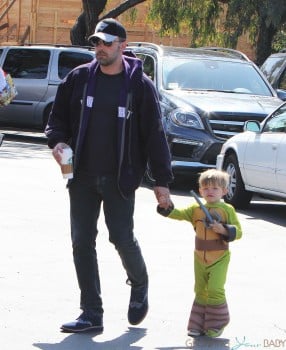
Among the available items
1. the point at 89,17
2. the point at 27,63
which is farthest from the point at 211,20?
the point at 27,63

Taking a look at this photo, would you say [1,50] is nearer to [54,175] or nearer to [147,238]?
[54,175]

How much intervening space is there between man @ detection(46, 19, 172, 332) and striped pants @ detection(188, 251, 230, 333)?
1.27ft

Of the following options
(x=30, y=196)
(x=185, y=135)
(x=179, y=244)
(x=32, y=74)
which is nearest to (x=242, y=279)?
(x=179, y=244)

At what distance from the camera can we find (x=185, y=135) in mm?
13195

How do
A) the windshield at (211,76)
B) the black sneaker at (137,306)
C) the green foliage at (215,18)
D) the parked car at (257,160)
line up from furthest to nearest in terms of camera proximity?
the green foliage at (215,18) → the windshield at (211,76) → the parked car at (257,160) → the black sneaker at (137,306)

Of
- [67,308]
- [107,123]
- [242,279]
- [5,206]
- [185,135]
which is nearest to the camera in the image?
[107,123]

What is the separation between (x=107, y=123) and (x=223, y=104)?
27.4 ft

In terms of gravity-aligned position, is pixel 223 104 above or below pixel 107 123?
below

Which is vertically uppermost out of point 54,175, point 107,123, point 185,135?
point 107,123

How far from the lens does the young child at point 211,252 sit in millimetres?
5488

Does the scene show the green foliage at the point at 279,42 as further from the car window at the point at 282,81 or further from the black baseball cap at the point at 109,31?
the black baseball cap at the point at 109,31

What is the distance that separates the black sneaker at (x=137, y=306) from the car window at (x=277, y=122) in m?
5.82

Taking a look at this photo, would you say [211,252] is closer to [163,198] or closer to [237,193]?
[163,198]

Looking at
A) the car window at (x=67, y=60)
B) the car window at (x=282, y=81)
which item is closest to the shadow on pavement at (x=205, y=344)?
the car window at (x=282, y=81)
